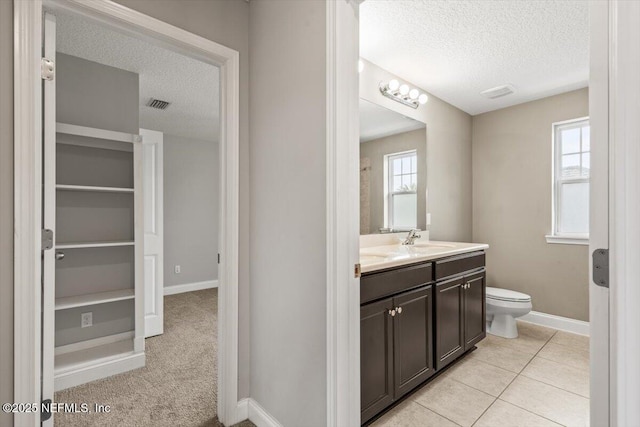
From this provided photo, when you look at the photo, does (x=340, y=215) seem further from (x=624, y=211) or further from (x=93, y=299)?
(x=93, y=299)

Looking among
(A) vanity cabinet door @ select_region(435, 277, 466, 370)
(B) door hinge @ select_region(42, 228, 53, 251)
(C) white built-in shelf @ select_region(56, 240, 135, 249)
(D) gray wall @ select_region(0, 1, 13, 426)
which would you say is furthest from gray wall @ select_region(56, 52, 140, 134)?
(A) vanity cabinet door @ select_region(435, 277, 466, 370)

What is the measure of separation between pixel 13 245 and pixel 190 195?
4.09 meters

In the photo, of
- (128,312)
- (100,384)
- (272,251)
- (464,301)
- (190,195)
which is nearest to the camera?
(272,251)

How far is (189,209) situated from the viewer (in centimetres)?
513

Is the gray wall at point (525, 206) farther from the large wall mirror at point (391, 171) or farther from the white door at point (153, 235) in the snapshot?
the white door at point (153, 235)

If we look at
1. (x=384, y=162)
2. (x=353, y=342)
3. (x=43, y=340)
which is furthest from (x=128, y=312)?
(x=384, y=162)

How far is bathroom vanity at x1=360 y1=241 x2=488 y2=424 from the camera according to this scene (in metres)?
1.67

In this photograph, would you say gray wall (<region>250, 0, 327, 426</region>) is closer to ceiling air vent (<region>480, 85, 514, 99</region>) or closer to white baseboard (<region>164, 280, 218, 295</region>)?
ceiling air vent (<region>480, 85, 514, 99</region>)

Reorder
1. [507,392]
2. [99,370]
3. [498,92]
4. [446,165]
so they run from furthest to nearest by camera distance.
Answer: [446,165]
[498,92]
[99,370]
[507,392]

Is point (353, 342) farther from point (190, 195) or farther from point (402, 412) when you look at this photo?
point (190, 195)

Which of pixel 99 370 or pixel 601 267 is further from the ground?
pixel 601 267

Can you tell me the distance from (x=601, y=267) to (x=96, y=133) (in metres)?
2.98

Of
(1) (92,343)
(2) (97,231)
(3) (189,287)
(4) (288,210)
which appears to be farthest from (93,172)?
(3) (189,287)

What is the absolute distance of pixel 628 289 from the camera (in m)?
0.69
